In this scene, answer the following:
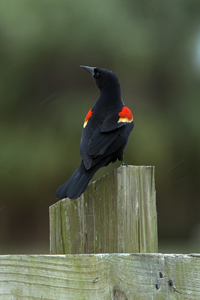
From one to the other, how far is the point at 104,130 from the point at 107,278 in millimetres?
1328

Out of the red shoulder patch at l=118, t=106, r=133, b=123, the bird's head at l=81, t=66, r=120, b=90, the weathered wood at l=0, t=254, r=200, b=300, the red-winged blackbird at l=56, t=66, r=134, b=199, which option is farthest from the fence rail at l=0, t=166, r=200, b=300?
the bird's head at l=81, t=66, r=120, b=90

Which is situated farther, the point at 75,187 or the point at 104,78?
the point at 104,78

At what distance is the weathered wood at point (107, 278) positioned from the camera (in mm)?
1205

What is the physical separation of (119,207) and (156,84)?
21.1ft

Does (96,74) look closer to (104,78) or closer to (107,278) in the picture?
(104,78)

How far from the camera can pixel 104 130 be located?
245 cm

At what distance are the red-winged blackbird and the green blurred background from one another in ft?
12.7

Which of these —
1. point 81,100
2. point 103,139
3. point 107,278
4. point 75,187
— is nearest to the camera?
point 107,278

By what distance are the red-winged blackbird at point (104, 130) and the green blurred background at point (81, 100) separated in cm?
387

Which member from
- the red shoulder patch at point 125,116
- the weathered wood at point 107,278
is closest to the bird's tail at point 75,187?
the weathered wood at point 107,278

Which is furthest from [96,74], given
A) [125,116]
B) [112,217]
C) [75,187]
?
[112,217]

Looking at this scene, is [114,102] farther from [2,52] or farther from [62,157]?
[2,52]

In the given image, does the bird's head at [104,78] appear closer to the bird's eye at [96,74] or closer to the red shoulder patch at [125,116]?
the bird's eye at [96,74]

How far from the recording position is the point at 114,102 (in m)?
2.87
